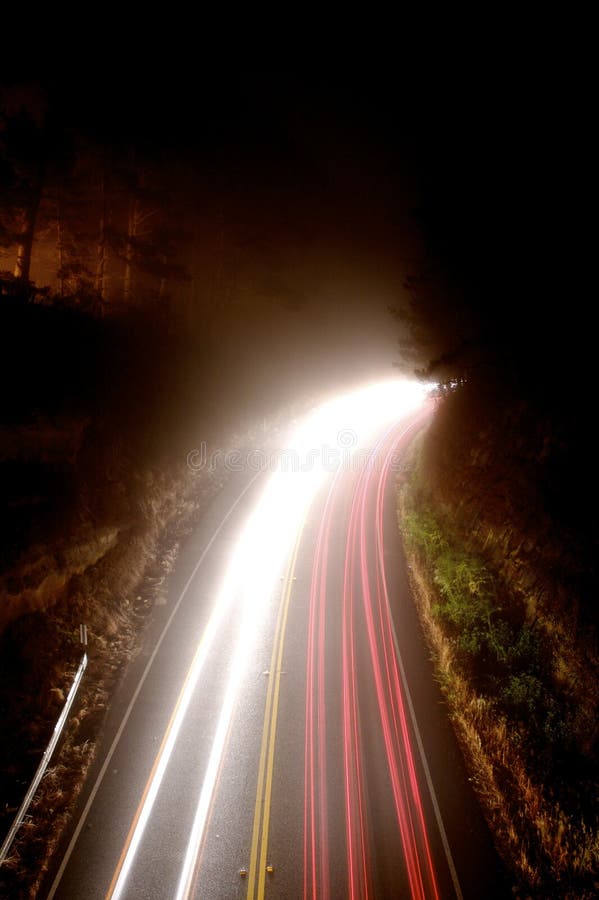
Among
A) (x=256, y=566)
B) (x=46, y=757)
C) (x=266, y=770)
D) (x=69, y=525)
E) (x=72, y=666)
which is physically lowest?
(x=266, y=770)

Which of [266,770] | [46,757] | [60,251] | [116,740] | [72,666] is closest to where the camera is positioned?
[46,757]

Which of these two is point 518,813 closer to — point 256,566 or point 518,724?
point 518,724

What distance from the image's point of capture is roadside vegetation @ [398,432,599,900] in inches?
297

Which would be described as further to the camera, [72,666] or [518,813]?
[72,666]

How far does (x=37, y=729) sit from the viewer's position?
9.08m

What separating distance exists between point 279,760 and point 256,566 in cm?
724

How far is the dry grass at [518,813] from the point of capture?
7250mm

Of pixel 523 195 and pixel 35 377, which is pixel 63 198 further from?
pixel 523 195

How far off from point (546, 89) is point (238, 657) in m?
18.8

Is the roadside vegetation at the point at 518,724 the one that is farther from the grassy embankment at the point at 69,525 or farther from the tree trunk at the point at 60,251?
the tree trunk at the point at 60,251

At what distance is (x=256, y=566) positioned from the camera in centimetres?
1575

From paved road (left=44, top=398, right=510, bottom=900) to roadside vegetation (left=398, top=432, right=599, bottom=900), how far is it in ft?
1.67

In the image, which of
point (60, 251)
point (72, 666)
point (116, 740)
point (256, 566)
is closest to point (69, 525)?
point (72, 666)

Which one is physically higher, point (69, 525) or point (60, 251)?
point (60, 251)
